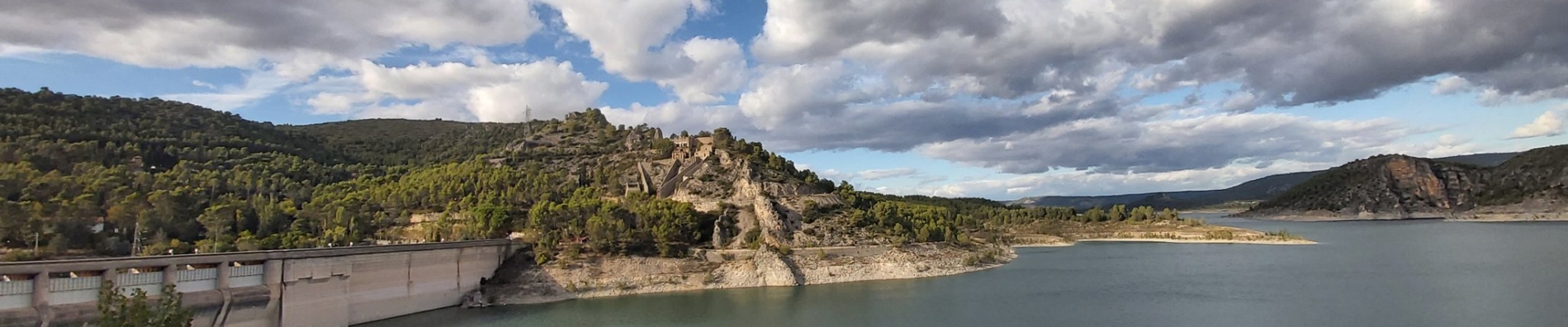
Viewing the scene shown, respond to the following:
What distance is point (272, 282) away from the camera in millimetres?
41281

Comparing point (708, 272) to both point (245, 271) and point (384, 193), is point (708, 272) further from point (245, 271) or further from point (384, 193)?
point (384, 193)

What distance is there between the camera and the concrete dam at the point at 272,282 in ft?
107

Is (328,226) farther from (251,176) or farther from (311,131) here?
(311,131)

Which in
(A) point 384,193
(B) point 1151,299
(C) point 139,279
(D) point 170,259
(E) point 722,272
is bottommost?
(B) point 1151,299

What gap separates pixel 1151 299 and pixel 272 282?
50.6m

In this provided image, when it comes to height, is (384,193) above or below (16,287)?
above

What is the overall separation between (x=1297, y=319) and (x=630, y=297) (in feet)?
133

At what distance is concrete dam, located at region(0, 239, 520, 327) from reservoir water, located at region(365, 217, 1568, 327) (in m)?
2.06

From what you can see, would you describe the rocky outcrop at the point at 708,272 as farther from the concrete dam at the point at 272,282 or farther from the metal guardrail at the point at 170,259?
the metal guardrail at the point at 170,259

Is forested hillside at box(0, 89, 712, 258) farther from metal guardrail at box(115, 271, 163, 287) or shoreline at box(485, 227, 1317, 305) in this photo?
metal guardrail at box(115, 271, 163, 287)

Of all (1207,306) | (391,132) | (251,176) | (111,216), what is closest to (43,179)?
(111,216)

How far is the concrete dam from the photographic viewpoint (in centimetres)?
3275

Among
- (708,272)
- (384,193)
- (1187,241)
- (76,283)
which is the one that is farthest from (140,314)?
(1187,241)

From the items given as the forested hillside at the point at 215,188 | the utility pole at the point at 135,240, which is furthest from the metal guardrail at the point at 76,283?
the utility pole at the point at 135,240
